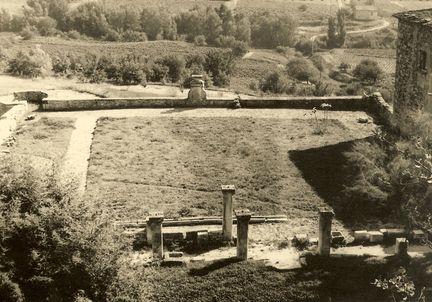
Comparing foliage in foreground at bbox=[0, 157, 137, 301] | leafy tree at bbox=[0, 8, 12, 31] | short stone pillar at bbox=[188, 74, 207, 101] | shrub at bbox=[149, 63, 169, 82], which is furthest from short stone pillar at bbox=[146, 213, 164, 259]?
leafy tree at bbox=[0, 8, 12, 31]

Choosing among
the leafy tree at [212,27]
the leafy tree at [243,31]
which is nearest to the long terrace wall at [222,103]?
the leafy tree at [243,31]

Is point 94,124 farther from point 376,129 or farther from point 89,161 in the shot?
point 376,129

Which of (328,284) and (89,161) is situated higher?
(89,161)

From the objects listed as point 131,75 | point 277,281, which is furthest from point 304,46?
point 277,281

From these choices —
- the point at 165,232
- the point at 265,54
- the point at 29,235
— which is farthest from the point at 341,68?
the point at 29,235

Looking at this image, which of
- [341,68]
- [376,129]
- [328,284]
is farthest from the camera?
[341,68]

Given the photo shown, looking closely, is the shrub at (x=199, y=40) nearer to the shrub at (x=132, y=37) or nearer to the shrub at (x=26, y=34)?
the shrub at (x=132, y=37)

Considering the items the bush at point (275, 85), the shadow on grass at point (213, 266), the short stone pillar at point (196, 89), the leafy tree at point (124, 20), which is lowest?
the shadow on grass at point (213, 266)
